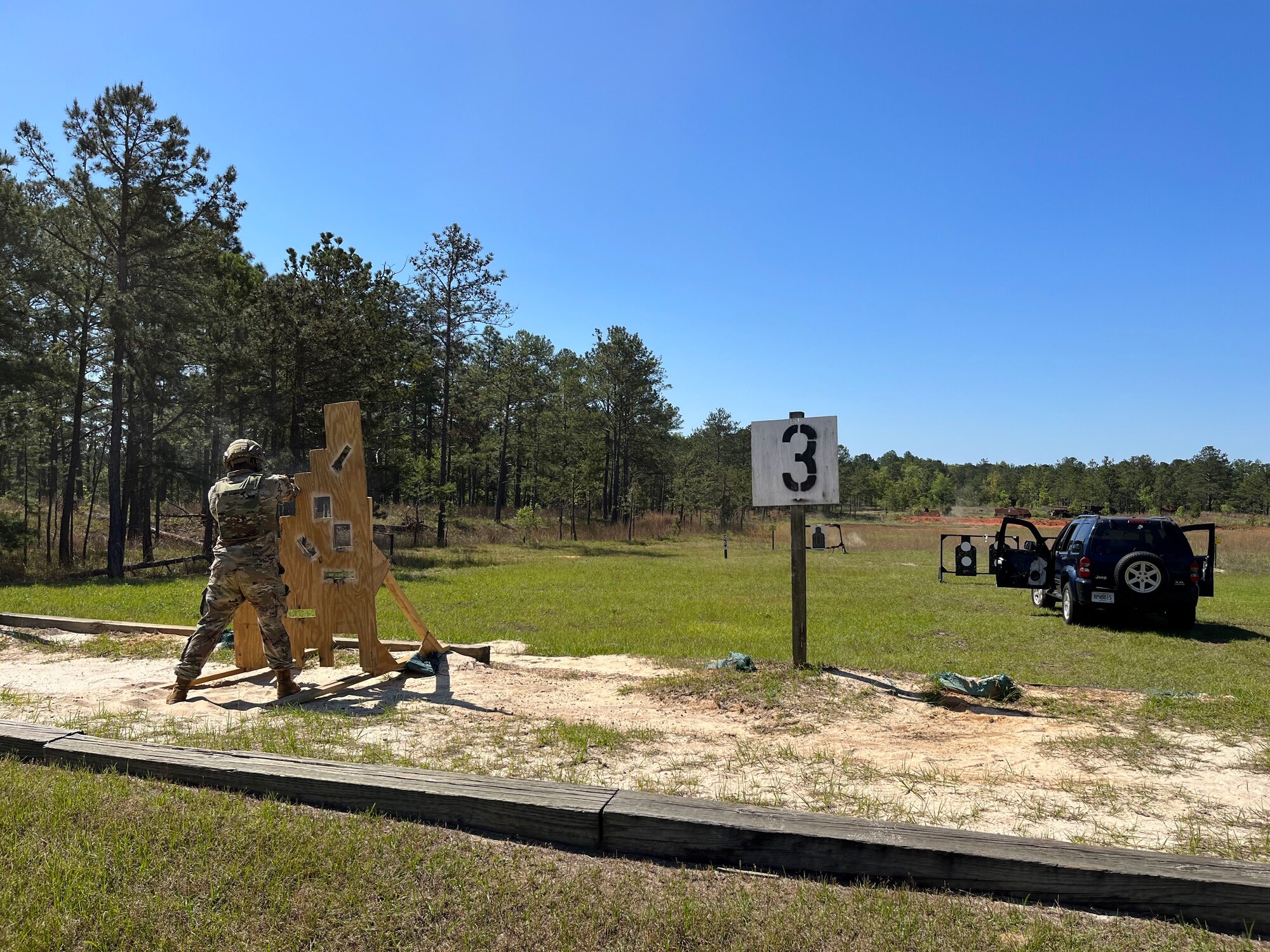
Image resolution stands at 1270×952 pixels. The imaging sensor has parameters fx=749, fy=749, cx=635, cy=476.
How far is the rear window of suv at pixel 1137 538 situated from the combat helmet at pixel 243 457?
38.3 ft

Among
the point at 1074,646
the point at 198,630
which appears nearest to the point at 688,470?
the point at 1074,646

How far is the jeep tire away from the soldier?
1120 centimetres

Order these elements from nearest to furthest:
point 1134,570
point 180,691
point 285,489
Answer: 1. point 180,691
2. point 285,489
3. point 1134,570

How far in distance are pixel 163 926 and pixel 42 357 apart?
2313 cm

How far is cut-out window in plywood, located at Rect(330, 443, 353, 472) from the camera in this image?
279 inches

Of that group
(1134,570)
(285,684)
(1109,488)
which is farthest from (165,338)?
(1109,488)

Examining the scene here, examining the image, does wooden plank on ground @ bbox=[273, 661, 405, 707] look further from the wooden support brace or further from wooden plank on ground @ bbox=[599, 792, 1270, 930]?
wooden plank on ground @ bbox=[599, 792, 1270, 930]

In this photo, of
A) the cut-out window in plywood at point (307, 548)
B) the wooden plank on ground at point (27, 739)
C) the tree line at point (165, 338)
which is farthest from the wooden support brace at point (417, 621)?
the tree line at point (165, 338)

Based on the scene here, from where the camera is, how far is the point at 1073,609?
39.2 ft

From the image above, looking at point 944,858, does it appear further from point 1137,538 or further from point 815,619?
point 1137,538

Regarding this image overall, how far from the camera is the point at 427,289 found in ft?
113

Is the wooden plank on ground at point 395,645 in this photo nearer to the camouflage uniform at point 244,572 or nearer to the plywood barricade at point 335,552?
the plywood barricade at point 335,552

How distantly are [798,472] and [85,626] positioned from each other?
29.6 ft

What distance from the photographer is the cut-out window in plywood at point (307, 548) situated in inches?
277
